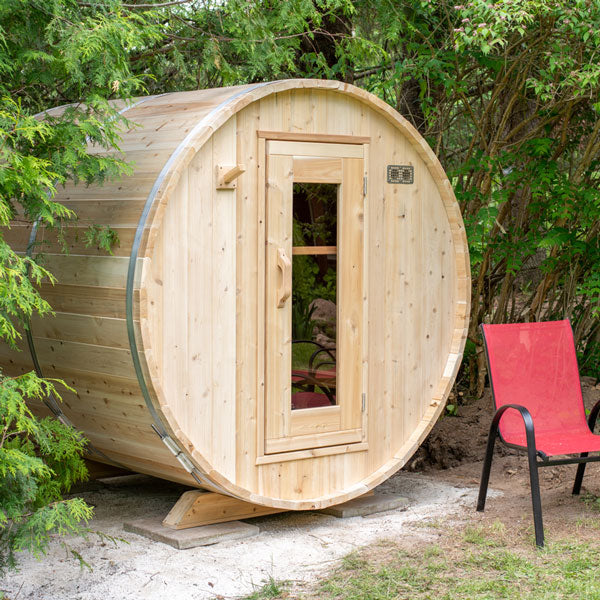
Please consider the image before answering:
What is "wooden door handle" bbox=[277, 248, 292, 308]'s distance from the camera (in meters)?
5.35

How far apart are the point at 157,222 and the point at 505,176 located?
12.2 ft

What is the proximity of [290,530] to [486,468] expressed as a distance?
1195 millimetres

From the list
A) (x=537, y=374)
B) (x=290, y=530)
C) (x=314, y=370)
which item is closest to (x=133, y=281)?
(x=314, y=370)

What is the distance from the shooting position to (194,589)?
462cm

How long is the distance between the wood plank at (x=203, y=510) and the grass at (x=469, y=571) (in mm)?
790

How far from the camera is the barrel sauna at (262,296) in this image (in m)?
4.96


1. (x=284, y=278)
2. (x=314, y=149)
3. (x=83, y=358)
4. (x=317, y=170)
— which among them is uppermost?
(x=314, y=149)

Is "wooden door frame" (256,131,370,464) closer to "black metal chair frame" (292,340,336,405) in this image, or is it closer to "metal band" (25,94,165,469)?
"black metal chair frame" (292,340,336,405)

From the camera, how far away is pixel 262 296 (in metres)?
5.38

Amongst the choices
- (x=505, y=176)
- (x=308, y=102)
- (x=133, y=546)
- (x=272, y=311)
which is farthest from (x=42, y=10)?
(x=505, y=176)

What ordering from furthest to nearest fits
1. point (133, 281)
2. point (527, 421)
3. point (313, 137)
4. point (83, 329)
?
1. point (313, 137)
2. point (527, 421)
3. point (83, 329)
4. point (133, 281)

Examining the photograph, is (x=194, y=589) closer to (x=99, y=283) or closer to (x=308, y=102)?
(x=99, y=283)

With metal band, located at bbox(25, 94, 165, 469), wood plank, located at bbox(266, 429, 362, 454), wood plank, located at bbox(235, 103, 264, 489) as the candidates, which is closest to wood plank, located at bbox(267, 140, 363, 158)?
wood plank, located at bbox(235, 103, 264, 489)

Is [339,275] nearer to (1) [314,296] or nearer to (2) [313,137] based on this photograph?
(1) [314,296]
